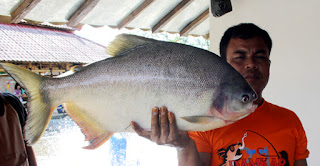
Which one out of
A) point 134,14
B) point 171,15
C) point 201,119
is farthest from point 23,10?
point 201,119

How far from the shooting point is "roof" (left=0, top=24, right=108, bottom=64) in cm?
840

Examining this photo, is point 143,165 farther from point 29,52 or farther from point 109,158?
point 29,52

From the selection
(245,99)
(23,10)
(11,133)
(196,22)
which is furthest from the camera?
(196,22)

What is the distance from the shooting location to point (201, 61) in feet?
3.18

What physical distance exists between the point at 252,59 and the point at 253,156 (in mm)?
511

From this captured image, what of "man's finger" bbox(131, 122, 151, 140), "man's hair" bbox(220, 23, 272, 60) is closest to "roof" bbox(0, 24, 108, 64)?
"man's hair" bbox(220, 23, 272, 60)

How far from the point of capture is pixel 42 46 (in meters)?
9.42

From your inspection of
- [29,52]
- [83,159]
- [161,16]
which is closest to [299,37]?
[161,16]

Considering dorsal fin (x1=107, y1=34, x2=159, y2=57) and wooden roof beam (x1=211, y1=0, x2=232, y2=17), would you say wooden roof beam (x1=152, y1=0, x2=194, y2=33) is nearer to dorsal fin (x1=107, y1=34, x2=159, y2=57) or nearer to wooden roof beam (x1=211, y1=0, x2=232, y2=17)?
wooden roof beam (x1=211, y1=0, x2=232, y2=17)

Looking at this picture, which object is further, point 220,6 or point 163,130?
point 220,6

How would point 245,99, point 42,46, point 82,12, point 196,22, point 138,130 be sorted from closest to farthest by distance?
point 245,99
point 138,130
point 82,12
point 196,22
point 42,46

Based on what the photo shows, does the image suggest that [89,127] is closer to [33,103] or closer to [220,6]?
[33,103]

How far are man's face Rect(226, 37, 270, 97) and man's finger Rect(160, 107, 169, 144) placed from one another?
2.06 ft

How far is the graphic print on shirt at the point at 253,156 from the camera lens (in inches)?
55.0
